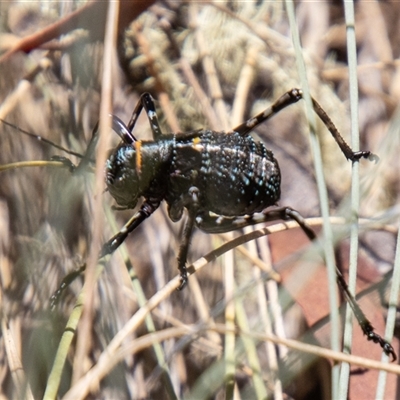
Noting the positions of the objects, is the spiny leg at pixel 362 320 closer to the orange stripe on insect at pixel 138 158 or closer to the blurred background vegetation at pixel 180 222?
the blurred background vegetation at pixel 180 222

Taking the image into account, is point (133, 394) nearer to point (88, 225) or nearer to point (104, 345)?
point (104, 345)

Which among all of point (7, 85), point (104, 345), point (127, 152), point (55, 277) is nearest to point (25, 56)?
point (7, 85)

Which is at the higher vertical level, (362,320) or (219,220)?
(219,220)

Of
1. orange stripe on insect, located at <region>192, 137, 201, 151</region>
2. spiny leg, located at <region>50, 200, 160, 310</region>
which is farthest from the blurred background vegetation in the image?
orange stripe on insect, located at <region>192, 137, 201, 151</region>

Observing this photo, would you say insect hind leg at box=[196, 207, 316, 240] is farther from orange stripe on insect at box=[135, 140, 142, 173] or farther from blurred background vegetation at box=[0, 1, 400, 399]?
orange stripe on insect at box=[135, 140, 142, 173]

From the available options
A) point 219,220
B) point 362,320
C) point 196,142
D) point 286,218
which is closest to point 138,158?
point 196,142

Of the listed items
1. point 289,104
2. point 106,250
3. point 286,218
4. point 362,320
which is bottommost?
A: point 362,320

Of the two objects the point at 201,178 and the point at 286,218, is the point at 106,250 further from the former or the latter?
the point at 286,218
